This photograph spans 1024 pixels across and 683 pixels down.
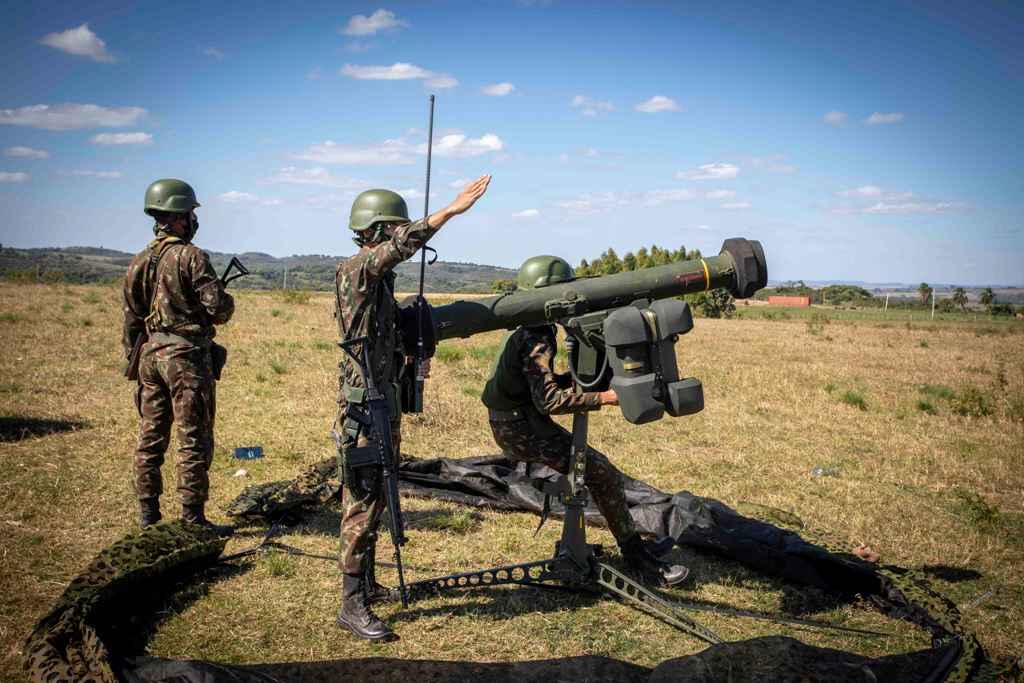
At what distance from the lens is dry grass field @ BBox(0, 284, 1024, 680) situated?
4.65 metres

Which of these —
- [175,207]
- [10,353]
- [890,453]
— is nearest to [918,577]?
[890,453]

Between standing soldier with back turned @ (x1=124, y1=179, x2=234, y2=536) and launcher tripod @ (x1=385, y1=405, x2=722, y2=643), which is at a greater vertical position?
standing soldier with back turned @ (x1=124, y1=179, x2=234, y2=536)

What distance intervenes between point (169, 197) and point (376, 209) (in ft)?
7.08

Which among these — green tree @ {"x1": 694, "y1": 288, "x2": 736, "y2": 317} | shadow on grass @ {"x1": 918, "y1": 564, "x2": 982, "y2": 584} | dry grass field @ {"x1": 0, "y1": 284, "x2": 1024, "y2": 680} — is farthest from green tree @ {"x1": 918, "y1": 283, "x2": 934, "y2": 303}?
shadow on grass @ {"x1": 918, "y1": 564, "x2": 982, "y2": 584}

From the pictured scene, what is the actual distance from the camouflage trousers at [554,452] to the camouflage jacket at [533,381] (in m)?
0.16

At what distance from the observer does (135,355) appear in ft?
18.8

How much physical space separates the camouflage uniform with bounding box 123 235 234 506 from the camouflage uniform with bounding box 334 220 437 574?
5.38 ft

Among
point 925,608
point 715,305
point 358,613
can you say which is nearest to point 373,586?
point 358,613

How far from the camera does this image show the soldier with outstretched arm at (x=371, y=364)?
437 cm

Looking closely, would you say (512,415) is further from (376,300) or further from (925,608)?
(925,608)

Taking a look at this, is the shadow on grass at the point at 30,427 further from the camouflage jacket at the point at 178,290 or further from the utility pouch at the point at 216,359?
the utility pouch at the point at 216,359

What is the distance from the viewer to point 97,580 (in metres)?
4.15

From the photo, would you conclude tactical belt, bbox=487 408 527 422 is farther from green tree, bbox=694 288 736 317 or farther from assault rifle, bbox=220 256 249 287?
green tree, bbox=694 288 736 317

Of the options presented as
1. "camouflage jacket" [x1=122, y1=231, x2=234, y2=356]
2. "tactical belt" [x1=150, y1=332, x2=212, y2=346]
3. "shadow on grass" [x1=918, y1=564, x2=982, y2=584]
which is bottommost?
"shadow on grass" [x1=918, y1=564, x2=982, y2=584]
